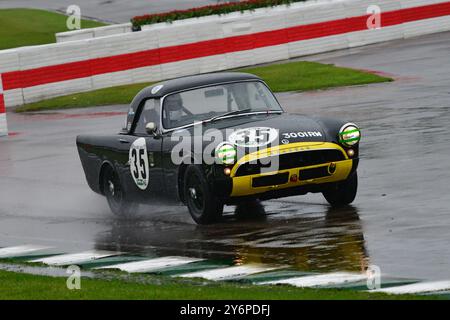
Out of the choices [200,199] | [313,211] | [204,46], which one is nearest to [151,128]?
[200,199]

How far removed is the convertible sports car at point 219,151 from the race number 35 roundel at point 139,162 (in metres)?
0.01

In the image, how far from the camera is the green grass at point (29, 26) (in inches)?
1427

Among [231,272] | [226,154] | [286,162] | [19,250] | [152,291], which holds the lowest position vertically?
[19,250]

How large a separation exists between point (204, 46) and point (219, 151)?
674 inches

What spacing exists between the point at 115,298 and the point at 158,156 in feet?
14.8

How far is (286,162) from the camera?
12.4 m

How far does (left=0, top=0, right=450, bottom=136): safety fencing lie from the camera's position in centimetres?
2802

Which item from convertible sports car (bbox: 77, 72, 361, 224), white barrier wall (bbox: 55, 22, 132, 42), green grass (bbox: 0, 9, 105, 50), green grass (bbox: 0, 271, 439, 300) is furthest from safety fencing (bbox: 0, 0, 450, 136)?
green grass (bbox: 0, 271, 439, 300)

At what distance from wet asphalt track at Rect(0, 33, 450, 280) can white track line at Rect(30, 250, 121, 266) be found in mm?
286

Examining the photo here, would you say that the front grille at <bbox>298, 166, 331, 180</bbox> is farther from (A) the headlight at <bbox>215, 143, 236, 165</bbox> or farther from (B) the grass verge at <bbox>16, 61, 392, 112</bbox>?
(B) the grass verge at <bbox>16, 61, 392, 112</bbox>

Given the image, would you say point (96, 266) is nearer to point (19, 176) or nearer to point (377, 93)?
point (19, 176)

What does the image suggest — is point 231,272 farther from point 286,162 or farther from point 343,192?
point 343,192
